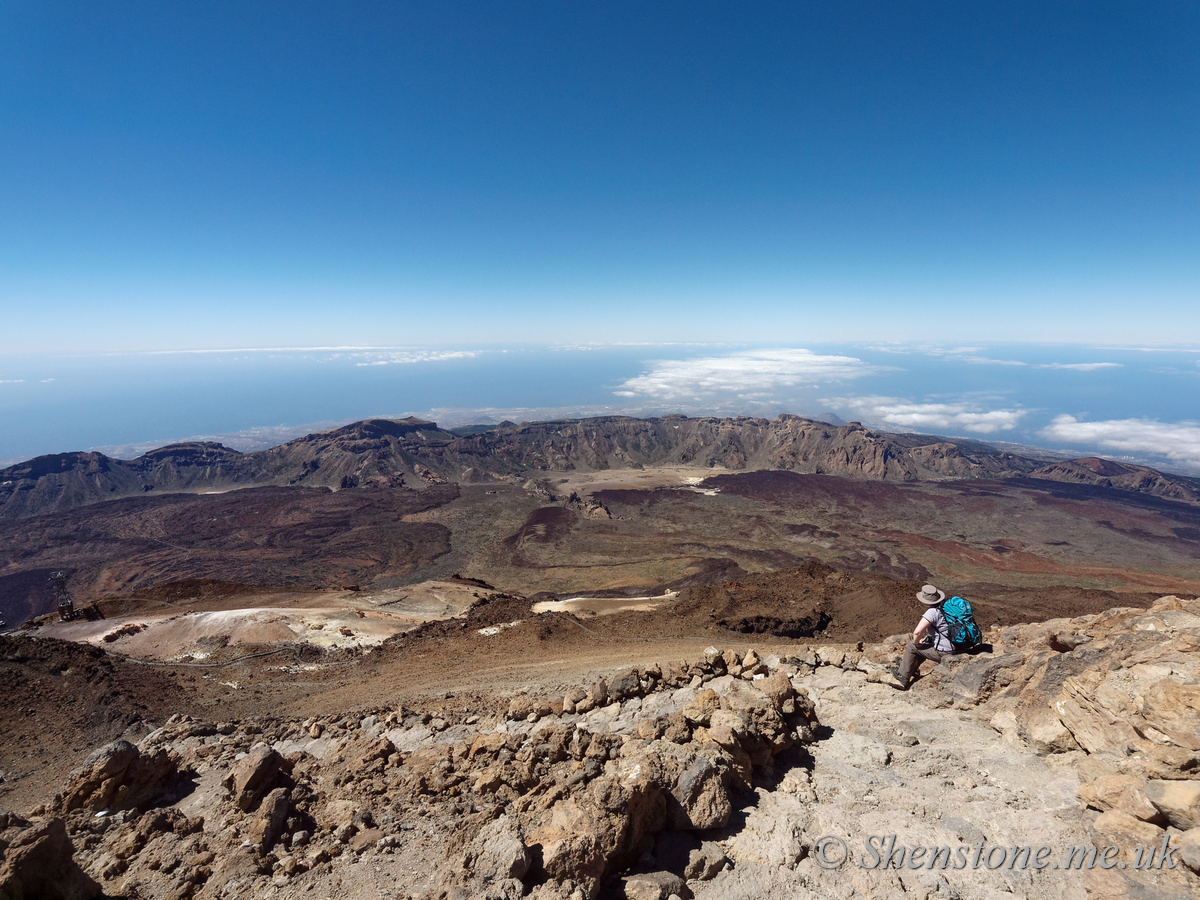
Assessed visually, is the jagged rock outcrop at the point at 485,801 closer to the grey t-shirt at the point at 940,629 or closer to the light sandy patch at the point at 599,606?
the grey t-shirt at the point at 940,629

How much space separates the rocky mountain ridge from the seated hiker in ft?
259

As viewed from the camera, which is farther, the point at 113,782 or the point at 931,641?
the point at 931,641

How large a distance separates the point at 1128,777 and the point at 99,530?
8260cm

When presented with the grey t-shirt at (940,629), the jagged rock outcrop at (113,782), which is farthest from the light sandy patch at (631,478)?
the jagged rock outcrop at (113,782)

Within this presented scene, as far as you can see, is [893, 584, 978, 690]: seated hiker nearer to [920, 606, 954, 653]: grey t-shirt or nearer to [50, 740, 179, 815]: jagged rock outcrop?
[920, 606, 954, 653]: grey t-shirt

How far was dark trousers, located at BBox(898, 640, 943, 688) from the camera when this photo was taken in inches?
305

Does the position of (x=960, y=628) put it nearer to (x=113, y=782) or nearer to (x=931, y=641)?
(x=931, y=641)

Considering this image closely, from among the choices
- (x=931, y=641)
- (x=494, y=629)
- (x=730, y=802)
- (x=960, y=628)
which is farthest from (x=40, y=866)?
(x=494, y=629)

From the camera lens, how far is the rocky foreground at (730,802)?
13.6ft

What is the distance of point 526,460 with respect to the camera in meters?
96.4

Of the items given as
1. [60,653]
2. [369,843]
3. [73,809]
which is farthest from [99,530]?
[369,843]

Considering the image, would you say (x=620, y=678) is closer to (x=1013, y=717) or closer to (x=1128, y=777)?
(x=1013, y=717)

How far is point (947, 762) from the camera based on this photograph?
5.75 metres

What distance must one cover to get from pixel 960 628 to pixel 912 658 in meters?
0.96
